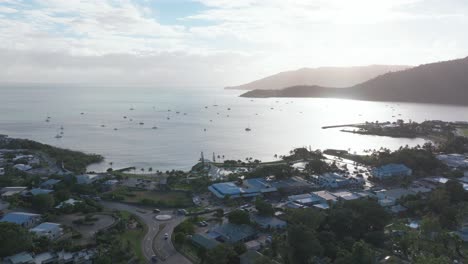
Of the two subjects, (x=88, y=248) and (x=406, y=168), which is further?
(x=406, y=168)

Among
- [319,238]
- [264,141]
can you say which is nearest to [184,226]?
[319,238]

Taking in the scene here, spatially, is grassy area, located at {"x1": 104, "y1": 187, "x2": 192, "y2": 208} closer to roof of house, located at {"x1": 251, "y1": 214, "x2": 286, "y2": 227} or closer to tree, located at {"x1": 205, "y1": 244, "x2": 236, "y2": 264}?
roof of house, located at {"x1": 251, "y1": 214, "x2": 286, "y2": 227}

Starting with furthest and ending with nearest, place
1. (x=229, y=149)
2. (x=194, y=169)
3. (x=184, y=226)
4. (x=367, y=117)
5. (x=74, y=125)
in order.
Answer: (x=367, y=117), (x=74, y=125), (x=229, y=149), (x=194, y=169), (x=184, y=226)

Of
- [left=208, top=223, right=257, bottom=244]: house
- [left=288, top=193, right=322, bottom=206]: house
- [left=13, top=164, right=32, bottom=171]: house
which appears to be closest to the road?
[left=208, top=223, right=257, bottom=244]: house

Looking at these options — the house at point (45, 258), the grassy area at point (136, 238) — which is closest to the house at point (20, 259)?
the house at point (45, 258)

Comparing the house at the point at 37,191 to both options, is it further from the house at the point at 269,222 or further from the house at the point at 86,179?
the house at the point at 269,222

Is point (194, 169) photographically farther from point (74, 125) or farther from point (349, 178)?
point (74, 125)
